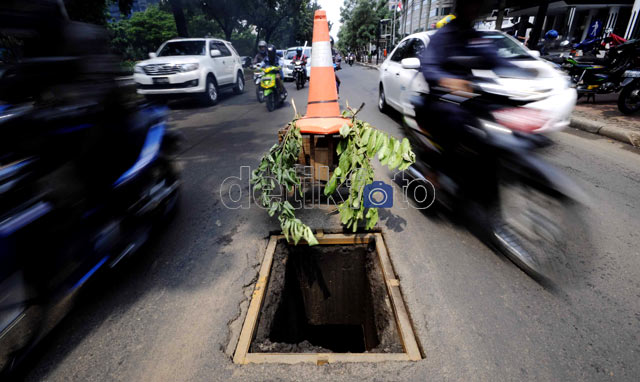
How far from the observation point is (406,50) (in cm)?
629

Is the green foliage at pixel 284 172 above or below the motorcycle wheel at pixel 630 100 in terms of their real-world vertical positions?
below

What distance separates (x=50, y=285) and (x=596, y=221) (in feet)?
13.8

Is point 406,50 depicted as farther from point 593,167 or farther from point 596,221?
point 596,221

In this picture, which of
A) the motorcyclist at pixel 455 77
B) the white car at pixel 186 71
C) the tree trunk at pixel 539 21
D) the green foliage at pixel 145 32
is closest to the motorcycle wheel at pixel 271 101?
the white car at pixel 186 71

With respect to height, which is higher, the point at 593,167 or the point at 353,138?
the point at 353,138

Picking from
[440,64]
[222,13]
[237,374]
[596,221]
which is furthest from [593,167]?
[222,13]

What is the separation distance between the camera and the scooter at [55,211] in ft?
5.08

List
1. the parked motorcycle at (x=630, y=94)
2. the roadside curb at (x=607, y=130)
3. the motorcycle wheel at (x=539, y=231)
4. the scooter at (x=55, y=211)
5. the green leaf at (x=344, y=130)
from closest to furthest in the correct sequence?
the scooter at (x=55, y=211) < the motorcycle wheel at (x=539, y=231) < the green leaf at (x=344, y=130) < the roadside curb at (x=607, y=130) < the parked motorcycle at (x=630, y=94)

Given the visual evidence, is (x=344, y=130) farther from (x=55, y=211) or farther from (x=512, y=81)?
(x=55, y=211)

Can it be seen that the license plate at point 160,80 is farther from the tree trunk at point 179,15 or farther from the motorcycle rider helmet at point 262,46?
the tree trunk at point 179,15

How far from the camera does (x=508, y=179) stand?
2.32 meters

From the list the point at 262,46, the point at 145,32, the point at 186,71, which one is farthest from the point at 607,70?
the point at 145,32

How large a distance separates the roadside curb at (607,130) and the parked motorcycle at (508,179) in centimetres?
408

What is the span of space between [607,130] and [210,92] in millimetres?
9916
